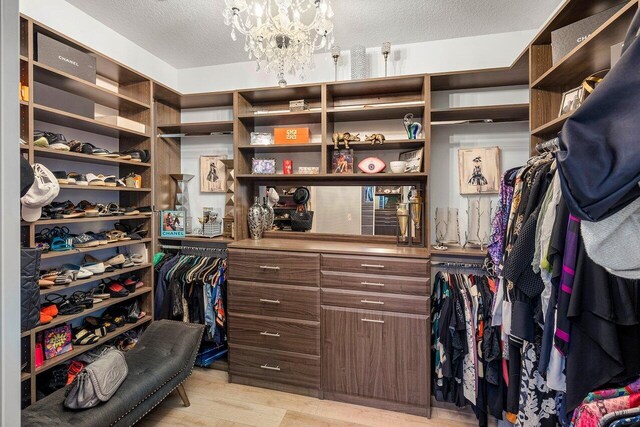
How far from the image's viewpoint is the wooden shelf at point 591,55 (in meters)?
1.23

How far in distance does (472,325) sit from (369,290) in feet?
2.24

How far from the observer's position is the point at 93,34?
7.69ft

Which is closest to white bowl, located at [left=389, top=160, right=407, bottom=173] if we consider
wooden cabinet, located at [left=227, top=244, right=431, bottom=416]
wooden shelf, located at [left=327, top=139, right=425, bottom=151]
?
wooden shelf, located at [left=327, top=139, right=425, bottom=151]

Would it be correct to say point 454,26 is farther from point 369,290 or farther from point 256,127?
point 369,290

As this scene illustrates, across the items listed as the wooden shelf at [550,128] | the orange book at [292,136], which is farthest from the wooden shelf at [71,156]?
the wooden shelf at [550,128]

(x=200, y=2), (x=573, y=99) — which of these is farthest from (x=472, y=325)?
(x=200, y=2)

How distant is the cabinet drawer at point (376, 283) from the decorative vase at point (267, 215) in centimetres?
84

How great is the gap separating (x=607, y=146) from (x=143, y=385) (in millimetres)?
2188

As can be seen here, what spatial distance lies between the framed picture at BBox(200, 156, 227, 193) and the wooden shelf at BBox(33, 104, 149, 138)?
1.93 feet

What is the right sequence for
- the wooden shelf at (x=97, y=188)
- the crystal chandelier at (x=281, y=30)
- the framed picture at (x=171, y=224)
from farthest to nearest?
1. the framed picture at (x=171, y=224)
2. the wooden shelf at (x=97, y=188)
3. the crystal chandelier at (x=281, y=30)

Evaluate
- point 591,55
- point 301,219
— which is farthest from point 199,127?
point 591,55

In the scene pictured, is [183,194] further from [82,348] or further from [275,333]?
[275,333]

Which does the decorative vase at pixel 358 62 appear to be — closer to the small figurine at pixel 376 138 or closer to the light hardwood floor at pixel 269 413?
the small figurine at pixel 376 138

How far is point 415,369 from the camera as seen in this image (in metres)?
2.08
